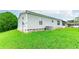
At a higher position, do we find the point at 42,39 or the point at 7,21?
the point at 7,21

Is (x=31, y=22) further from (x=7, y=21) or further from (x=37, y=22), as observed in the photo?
(x=7, y=21)

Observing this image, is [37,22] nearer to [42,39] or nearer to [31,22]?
[31,22]

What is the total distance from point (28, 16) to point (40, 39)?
374mm

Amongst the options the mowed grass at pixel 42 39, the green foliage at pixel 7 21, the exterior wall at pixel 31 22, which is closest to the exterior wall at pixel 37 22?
the exterior wall at pixel 31 22

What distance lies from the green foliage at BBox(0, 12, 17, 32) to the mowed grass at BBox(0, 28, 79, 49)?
0.07 meters

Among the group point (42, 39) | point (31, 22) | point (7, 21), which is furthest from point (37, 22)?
point (7, 21)

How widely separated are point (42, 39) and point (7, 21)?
1.87 feet

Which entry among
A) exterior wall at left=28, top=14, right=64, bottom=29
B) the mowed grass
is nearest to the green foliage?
the mowed grass

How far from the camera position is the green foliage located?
2.63 m

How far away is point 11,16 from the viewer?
2637mm

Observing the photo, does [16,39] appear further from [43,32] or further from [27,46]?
[43,32]

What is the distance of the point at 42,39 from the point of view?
8.57 feet
